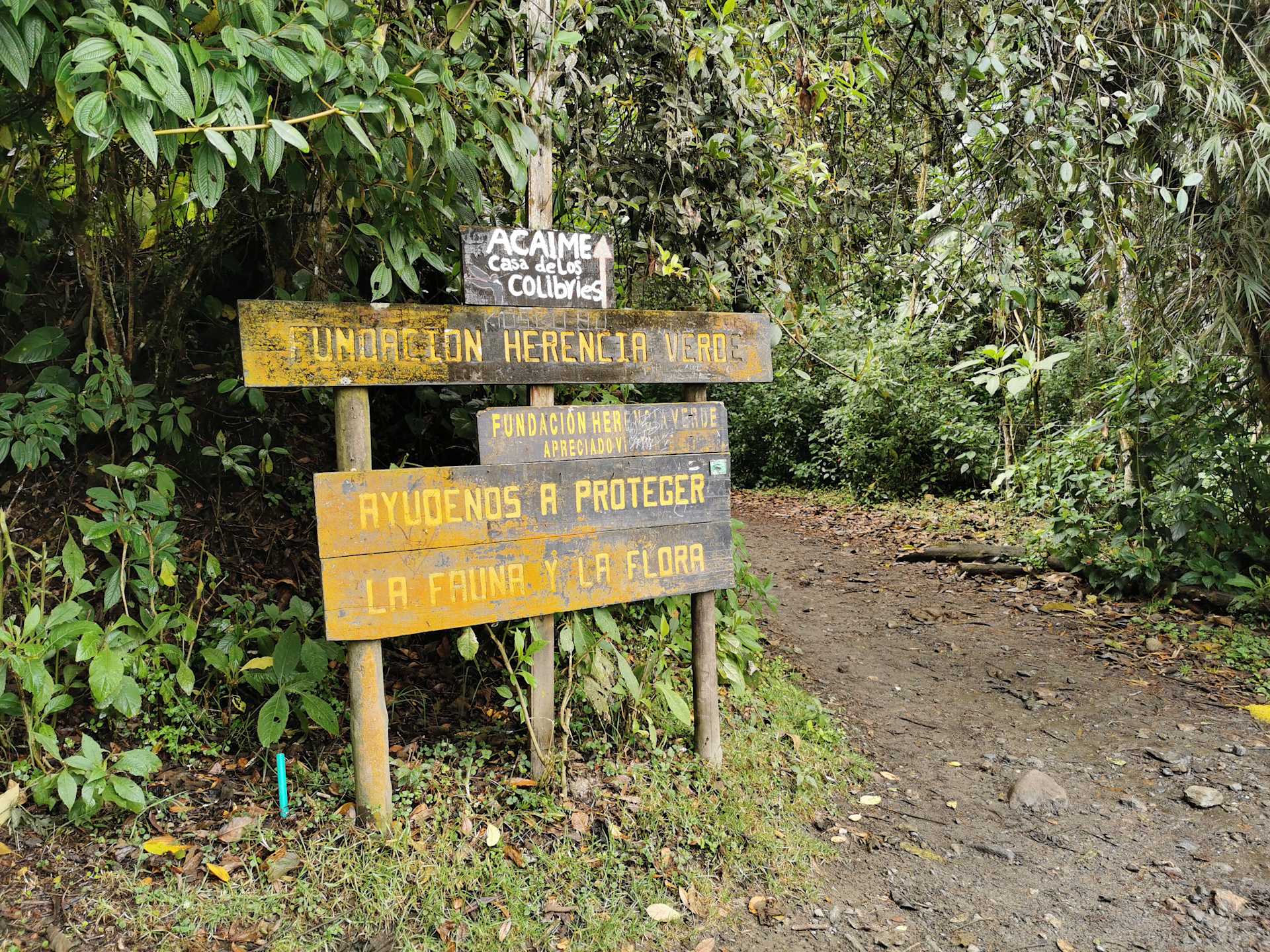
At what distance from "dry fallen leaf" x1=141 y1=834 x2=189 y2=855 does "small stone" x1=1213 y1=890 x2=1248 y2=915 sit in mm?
3636

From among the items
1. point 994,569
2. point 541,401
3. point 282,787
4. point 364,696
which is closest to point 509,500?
point 541,401

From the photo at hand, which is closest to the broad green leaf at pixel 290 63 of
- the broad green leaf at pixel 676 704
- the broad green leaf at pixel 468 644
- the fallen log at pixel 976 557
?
the broad green leaf at pixel 468 644

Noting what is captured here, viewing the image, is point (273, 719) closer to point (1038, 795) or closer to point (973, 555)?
point (1038, 795)

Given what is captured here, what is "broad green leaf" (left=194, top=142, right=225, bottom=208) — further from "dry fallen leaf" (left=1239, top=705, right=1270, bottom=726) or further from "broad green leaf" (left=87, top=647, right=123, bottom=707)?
"dry fallen leaf" (left=1239, top=705, right=1270, bottom=726)

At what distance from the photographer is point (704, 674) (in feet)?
12.2

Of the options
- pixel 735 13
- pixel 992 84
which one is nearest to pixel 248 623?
pixel 735 13

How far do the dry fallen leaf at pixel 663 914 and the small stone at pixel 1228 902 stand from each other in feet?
6.42

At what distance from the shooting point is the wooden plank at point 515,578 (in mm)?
2898

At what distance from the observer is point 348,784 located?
3.17 m

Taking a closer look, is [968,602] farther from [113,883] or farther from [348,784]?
[113,883]

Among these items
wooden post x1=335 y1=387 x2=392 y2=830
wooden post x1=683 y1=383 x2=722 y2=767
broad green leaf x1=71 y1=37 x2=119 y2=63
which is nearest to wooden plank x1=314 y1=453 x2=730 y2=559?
wooden post x1=335 y1=387 x2=392 y2=830

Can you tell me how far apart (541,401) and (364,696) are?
1.28m

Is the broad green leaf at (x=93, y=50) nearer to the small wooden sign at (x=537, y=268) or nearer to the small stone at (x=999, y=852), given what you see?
the small wooden sign at (x=537, y=268)

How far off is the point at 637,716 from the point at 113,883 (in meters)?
2.06
